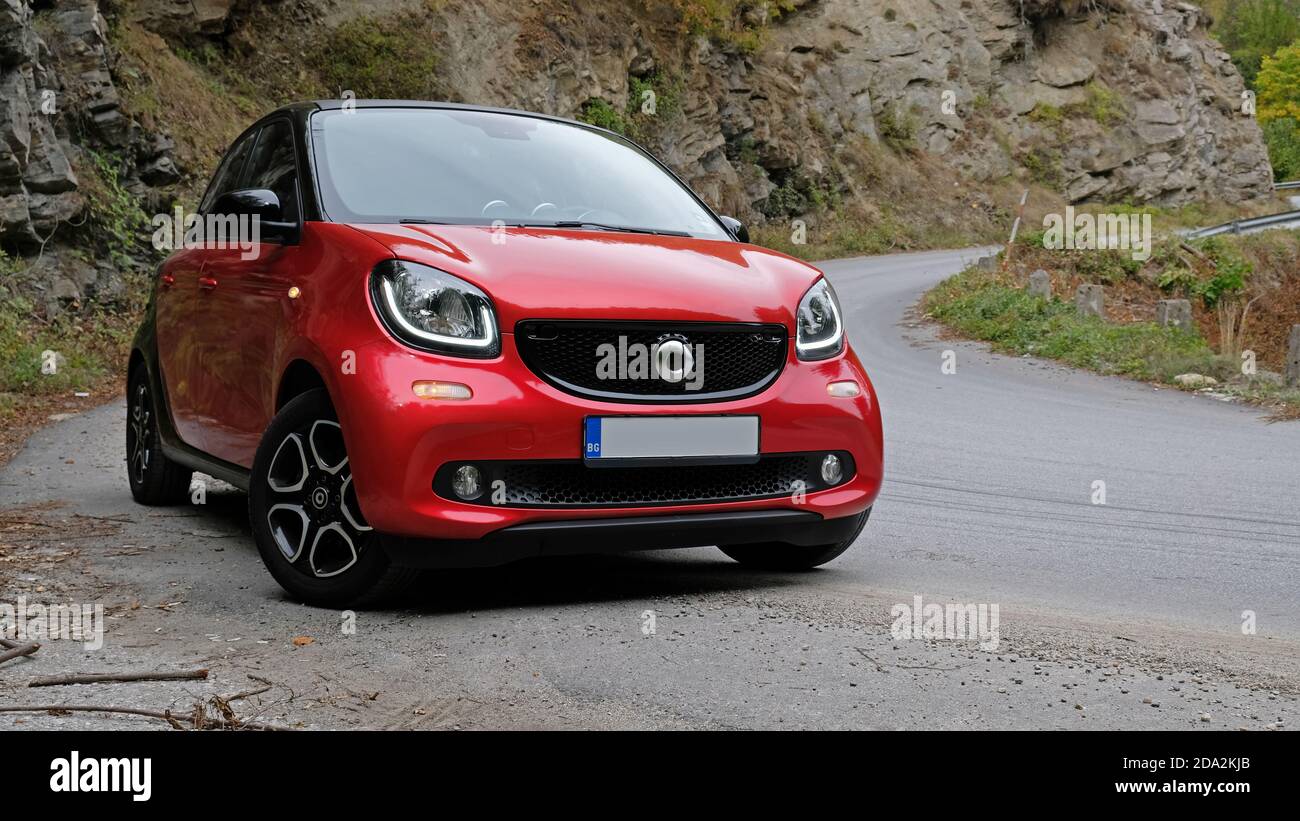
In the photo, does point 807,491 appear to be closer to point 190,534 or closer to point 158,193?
point 190,534

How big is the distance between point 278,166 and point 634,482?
7.27ft

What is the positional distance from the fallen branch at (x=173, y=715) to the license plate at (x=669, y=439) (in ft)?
4.82

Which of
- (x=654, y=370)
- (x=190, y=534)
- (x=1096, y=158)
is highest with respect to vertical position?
(x=1096, y=158)

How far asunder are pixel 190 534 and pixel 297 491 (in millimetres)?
1846

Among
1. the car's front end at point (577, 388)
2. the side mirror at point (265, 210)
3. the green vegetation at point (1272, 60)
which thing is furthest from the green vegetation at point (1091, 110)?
the side mirror at point (265, 210)

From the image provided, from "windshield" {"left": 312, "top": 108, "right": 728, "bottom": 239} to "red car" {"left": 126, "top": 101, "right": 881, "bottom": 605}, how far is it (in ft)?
0.05

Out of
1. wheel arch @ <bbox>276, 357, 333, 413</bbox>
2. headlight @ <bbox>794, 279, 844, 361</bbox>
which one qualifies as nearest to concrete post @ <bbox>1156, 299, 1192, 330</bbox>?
Answer: headlight @ <bbox>794, 279, 844, 361</bbox>

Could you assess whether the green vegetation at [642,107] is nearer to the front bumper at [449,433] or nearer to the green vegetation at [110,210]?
the green vegetation at [110,210]

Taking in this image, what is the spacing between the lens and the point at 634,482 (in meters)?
4.72

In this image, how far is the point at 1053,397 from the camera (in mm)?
12625

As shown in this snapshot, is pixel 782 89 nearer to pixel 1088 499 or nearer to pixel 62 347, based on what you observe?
pixel 62 347

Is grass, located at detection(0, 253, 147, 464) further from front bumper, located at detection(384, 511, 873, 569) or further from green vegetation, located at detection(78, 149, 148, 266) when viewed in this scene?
front bumper, located at detection(384, 511, 873, 569)

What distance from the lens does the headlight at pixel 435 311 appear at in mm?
4492
